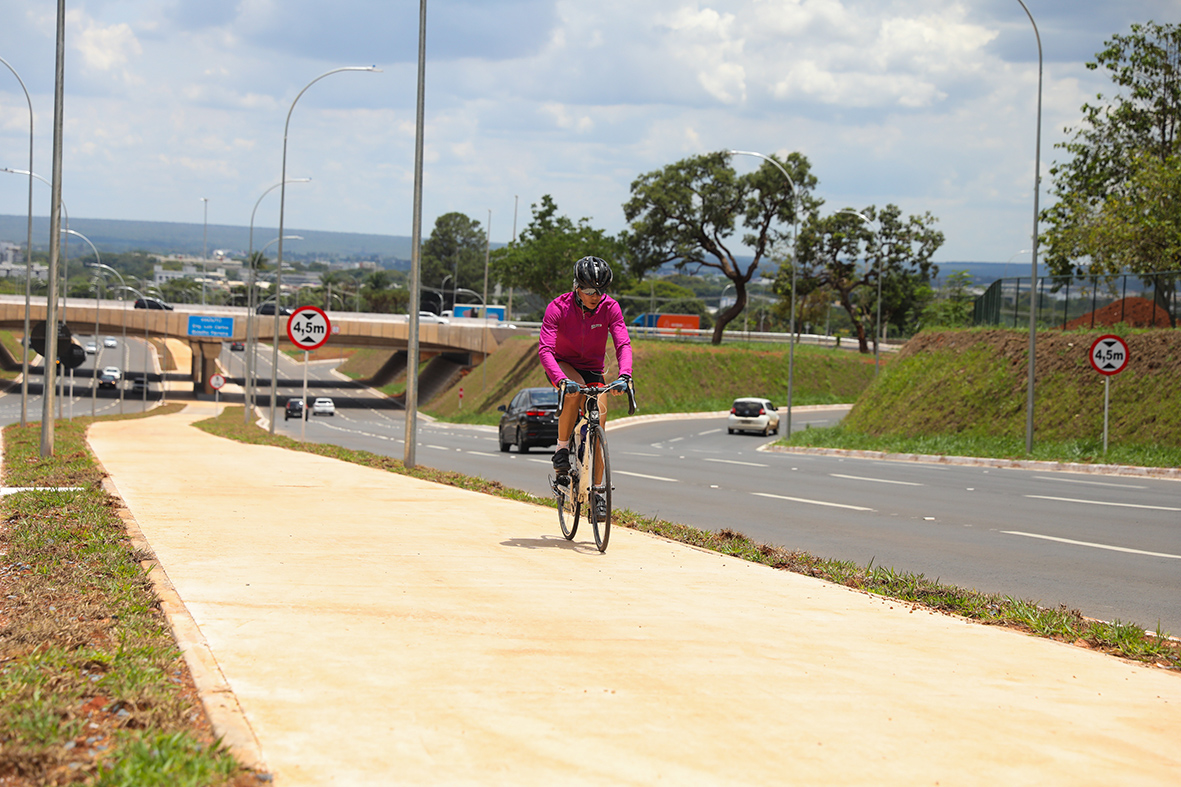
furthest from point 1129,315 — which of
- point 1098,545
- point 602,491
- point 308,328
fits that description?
point 602,491

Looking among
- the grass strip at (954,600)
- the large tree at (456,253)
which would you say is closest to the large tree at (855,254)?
the grass strip at (954,600)

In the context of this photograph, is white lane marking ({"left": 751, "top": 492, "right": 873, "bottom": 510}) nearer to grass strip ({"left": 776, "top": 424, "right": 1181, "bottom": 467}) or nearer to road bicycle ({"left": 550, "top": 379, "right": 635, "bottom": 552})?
road bicycle ({"left": 550, "top": 379, "right": 635, "bottom": 552})

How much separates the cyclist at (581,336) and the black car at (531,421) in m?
18.7

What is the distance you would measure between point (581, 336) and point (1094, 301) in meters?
27.5

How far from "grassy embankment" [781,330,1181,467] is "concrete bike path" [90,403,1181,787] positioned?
19623mm

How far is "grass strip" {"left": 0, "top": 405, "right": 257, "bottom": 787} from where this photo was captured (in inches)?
133

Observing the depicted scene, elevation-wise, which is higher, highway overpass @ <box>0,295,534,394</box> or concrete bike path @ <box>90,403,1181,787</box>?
highway overpass @ <box>0,295,534,394</box>

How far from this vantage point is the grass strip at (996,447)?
79.7ft

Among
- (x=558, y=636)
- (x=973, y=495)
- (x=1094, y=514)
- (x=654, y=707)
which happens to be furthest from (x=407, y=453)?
(x=654, y=707)

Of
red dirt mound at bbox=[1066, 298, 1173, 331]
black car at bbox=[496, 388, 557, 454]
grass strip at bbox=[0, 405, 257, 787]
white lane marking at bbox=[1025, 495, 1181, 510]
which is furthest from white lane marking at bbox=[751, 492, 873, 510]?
red dirt mound at bbox=[1066, 298, 1173, 331]

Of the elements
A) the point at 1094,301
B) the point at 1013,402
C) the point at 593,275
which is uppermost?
the point at 1094,301

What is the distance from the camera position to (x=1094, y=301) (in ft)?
105

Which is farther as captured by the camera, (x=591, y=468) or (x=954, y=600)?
(x=591, y=468)

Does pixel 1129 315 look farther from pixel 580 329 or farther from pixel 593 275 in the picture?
pixel 593 275
